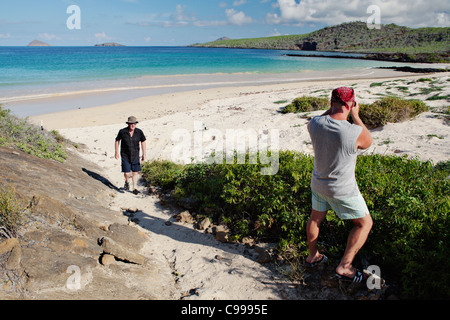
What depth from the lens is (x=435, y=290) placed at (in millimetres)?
3002

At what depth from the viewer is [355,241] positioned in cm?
330

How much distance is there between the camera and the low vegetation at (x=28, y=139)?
6.49 metres

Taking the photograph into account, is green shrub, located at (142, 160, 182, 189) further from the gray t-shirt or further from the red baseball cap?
the red baseball cap

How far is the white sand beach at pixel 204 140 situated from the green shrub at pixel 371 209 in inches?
23.5

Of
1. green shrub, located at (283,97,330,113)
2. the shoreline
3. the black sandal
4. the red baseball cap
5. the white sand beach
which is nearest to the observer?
the red baseball cap

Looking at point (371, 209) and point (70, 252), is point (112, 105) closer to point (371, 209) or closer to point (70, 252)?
point (70, 252)

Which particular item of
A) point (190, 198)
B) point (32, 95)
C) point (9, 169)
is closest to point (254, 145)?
point (190, 198)

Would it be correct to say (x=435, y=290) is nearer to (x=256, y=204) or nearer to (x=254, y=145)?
(x=256, y=204)

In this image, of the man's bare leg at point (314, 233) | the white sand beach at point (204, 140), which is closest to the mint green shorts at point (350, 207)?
the man's bare leg at point (314, 233)

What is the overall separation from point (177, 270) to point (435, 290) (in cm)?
300

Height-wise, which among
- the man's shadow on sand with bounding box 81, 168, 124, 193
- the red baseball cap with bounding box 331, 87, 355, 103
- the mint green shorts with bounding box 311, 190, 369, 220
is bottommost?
the man's shadow on sand with bounding box 81, 168, 124, 193

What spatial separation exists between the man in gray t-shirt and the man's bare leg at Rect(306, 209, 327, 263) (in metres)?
0.27

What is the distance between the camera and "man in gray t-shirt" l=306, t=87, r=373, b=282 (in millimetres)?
3031

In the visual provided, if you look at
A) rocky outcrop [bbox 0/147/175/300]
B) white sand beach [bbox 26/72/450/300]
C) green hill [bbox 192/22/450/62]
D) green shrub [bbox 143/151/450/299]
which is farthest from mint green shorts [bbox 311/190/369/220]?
green hill [bbox 192/22/450/62]
